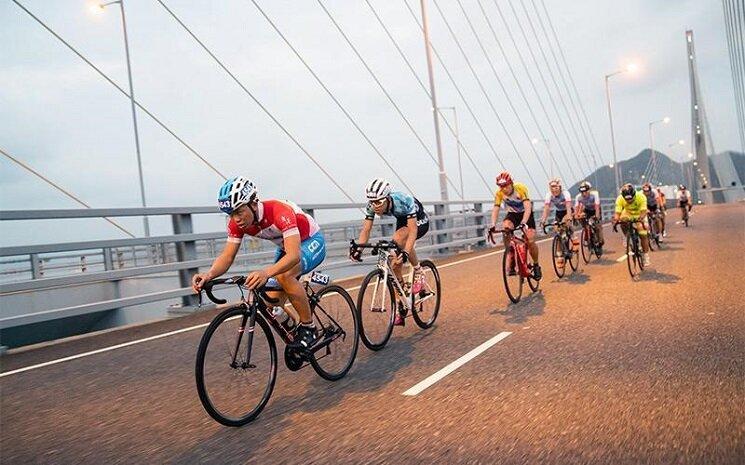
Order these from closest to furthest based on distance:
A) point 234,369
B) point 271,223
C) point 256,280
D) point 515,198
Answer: point 256,280 → point 234,369 → point 271,223 → point 515,198

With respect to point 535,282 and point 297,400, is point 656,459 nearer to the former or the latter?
point 297,400

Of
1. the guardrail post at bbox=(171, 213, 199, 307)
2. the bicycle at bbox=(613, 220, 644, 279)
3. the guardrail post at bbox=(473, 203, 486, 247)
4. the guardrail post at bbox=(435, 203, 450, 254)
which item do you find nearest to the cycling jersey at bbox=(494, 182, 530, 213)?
the bicycle at bbox=(613, 220, 644, 279)

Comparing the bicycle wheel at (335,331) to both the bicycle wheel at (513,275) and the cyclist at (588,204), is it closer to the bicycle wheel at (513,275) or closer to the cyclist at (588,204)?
the bicycle wheel at (513,275)

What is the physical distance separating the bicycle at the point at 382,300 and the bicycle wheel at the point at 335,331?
0.29 m

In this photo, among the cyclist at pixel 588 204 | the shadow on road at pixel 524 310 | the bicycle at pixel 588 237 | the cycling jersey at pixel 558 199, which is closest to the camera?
the shadow on road at pixel 524 310

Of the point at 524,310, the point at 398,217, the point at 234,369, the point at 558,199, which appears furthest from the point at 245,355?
the point at 558,199

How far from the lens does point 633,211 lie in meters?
11.3

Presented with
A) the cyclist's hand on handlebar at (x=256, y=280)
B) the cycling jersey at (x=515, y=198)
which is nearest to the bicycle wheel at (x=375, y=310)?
the cyclist's hand on handlebar at (x=256, y=280)

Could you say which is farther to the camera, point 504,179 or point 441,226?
point 441,226

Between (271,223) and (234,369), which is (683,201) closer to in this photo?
(271,223)

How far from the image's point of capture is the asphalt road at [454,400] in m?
3.46

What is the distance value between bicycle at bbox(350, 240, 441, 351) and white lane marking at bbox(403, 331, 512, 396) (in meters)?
0.96

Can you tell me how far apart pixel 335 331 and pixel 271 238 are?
3.33ft

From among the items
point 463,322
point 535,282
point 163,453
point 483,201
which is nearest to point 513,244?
point 535,282
